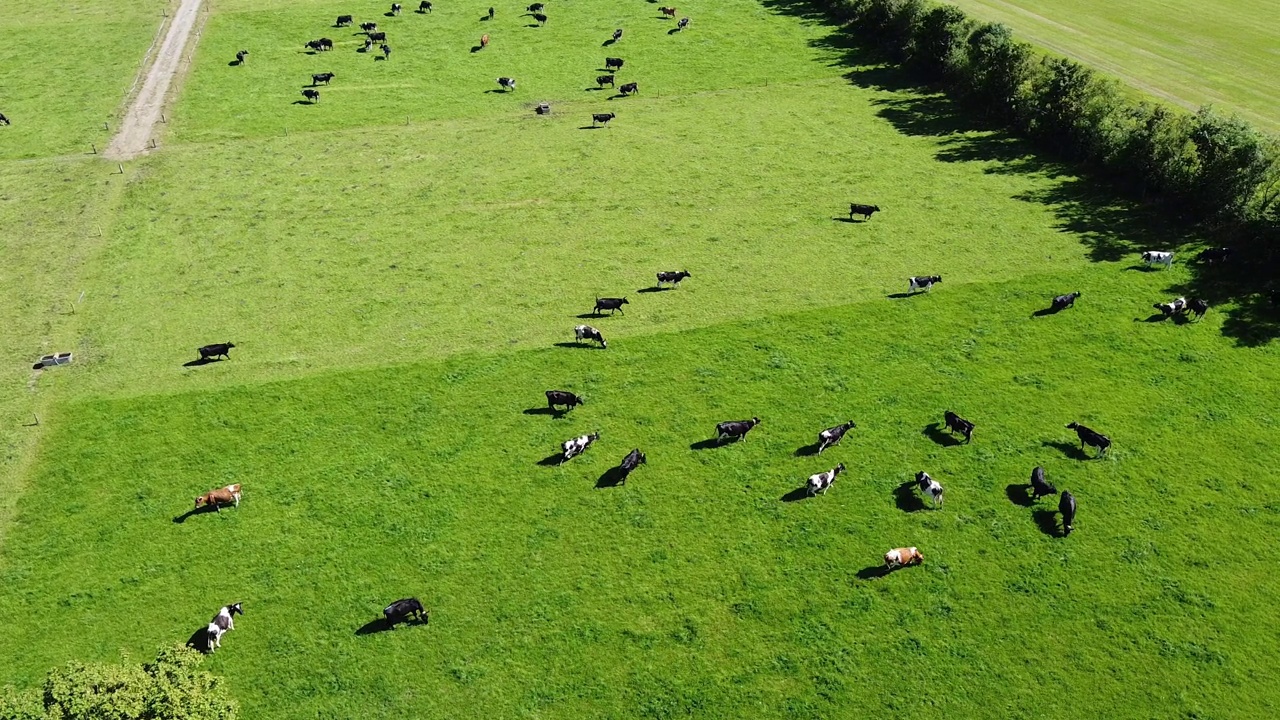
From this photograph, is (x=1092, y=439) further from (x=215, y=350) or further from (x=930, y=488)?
(x=215, y=350)

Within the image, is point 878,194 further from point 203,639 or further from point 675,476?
point 203,639

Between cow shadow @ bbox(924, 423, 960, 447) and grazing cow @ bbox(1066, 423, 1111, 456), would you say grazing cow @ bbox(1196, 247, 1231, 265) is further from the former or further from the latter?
cow shadow @ bbox(924, 423, 960, 447)

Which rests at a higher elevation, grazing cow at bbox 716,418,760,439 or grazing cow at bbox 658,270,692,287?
grazing cow at bbox 658,270,692,287

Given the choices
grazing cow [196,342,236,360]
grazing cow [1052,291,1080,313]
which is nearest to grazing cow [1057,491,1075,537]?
grazing cow [1052,291,1080,313]

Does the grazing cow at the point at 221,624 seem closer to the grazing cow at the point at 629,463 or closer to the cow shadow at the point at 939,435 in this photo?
the grazing cow at the point at 629,463

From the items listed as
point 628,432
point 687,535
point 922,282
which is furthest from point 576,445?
point 922,282

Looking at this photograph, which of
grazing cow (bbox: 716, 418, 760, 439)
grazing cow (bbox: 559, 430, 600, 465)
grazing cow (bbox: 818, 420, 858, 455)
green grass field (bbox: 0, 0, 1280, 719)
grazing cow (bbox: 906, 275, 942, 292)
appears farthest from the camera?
grazing cow (bbox: 906, 275, 942, 292)

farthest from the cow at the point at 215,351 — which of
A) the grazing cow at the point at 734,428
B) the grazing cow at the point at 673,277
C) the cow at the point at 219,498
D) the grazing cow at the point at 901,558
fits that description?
the grazing cow at the point at 901,558
